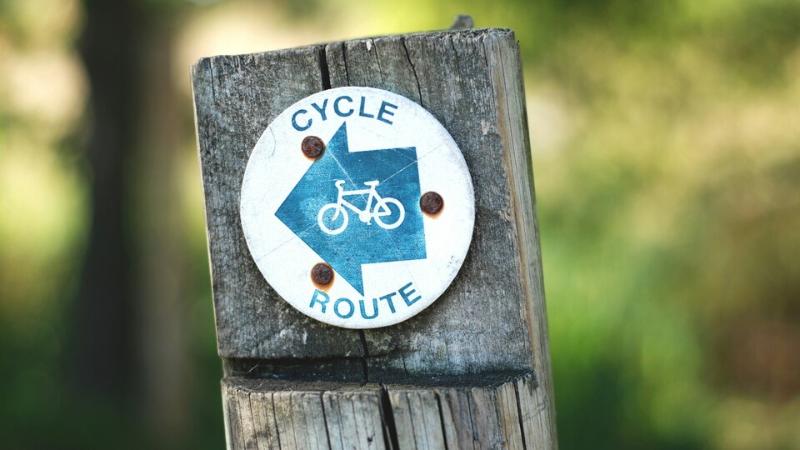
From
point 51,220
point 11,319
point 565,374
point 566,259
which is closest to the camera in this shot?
point 565,374

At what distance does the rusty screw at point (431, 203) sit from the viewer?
3.93 feet

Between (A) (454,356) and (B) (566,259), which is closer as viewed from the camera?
Answer: (A) (454,356)

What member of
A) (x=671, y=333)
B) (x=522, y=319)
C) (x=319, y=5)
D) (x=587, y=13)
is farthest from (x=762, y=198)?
(x=522, y=319)

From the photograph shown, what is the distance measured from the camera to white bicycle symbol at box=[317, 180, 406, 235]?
47.7 inches

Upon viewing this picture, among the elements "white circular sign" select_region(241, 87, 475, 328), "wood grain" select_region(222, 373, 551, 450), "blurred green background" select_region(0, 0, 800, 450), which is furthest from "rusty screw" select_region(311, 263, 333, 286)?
"blurred green background" select_region(0, 0, 800, 450)

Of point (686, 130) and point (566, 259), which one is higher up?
point (686, 130)

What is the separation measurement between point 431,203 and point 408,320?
167 millimetres

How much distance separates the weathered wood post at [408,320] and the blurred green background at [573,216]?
2.89 metres

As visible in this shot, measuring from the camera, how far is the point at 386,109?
47.7 inches

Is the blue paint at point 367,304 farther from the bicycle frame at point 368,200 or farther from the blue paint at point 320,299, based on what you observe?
the bicycle frame at point 368,200

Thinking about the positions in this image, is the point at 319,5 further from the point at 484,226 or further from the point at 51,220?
the point at 484,226

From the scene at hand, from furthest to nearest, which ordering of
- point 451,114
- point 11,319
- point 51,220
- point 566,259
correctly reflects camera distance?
point 51,220
point 11,319
point 566,259
point 451,114

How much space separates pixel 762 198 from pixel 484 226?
3869 millimetres

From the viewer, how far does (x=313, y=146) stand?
1.23 meters
